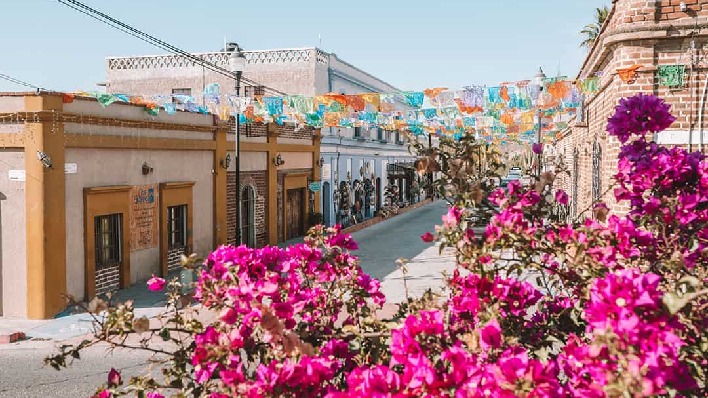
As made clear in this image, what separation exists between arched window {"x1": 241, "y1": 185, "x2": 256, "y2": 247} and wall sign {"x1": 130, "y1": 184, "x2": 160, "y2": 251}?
490 cm

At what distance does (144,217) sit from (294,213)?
9.89 metres

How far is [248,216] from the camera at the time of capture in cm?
2228

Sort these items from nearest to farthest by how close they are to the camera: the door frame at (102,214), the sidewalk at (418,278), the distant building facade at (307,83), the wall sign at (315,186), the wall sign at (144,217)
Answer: the door frame at (102,214), the sidewalk at (418,278), the wall sign at (144,217), the wall sign at (315,186), the distant building facade at (307,83)

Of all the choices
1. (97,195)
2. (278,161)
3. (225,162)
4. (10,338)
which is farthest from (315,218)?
(10,338)

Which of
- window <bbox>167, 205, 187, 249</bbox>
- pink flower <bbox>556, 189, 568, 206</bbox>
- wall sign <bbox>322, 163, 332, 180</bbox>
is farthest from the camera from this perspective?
wall sign <bbox>322, 163, 332, 180</bbox>

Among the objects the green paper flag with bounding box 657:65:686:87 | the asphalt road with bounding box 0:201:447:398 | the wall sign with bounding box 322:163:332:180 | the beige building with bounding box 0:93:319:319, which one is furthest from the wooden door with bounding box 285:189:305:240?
the green paper flag with bounding box 657:65:686:87

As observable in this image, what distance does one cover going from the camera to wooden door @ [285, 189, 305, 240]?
83.9 feet

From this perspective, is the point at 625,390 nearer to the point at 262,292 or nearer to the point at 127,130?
the point at 262,292

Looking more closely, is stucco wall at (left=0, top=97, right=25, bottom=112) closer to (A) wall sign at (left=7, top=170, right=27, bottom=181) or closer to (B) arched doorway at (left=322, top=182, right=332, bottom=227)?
(A) wall sign at (left=7, top=170, right=27, bottom=181)

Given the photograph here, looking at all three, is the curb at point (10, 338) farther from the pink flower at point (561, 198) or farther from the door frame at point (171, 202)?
the pink flower at point (561, 198)

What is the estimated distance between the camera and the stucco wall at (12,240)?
43.8 feet

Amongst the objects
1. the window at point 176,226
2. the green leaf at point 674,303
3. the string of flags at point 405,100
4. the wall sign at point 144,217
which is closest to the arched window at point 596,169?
the string of flags at point 405,100

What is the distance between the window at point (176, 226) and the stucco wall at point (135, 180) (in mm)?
421

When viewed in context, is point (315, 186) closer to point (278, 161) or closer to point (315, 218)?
point (315, 218)
